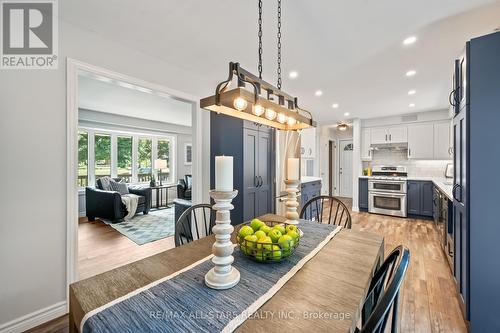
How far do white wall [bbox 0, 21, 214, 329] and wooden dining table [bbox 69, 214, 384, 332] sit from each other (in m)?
1.32

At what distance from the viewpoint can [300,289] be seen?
96 centimetres

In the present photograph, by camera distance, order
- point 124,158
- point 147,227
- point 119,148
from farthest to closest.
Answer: point 124,158 → point 119,148 → point 147,227

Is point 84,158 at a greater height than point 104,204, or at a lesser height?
greater

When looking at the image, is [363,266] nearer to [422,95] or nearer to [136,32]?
[136,32]

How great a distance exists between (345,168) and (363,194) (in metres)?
2.34

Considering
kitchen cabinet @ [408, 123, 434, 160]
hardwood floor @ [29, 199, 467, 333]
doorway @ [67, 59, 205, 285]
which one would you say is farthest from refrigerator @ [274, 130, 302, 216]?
kitchen cabinet @ [408, 123, 434, 160]

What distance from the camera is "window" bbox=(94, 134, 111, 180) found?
19.3 feet

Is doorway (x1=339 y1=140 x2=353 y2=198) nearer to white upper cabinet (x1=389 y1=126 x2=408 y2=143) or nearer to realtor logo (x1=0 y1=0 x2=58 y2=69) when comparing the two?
white upper cabinet (x1=389 y1=126 x2=408 y2=143)

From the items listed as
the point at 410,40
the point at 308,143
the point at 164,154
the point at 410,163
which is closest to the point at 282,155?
the point at 308,143

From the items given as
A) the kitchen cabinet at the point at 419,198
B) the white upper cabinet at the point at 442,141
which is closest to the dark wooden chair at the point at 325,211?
the kitchen cabinet at the point at 419,198

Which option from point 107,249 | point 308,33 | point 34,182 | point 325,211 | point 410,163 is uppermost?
point 308,33

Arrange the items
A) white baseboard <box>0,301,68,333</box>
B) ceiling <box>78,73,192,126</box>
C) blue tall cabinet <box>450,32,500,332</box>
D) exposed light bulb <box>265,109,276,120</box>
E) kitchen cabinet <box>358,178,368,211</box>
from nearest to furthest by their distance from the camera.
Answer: exposed light bulb <box>265,109,276,120</box> < blue tall cabinet <box>450,32,500,332</box> < white baseboard <box>0,301,68,333</box> < ceiling <box>78,73,192,126</box> < kitchen cabinet <box>358,178,368,211</box>

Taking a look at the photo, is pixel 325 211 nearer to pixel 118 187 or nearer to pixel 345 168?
pixel 345 168

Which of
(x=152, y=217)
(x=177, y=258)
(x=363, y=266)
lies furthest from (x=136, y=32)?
(x=152, y=217)
